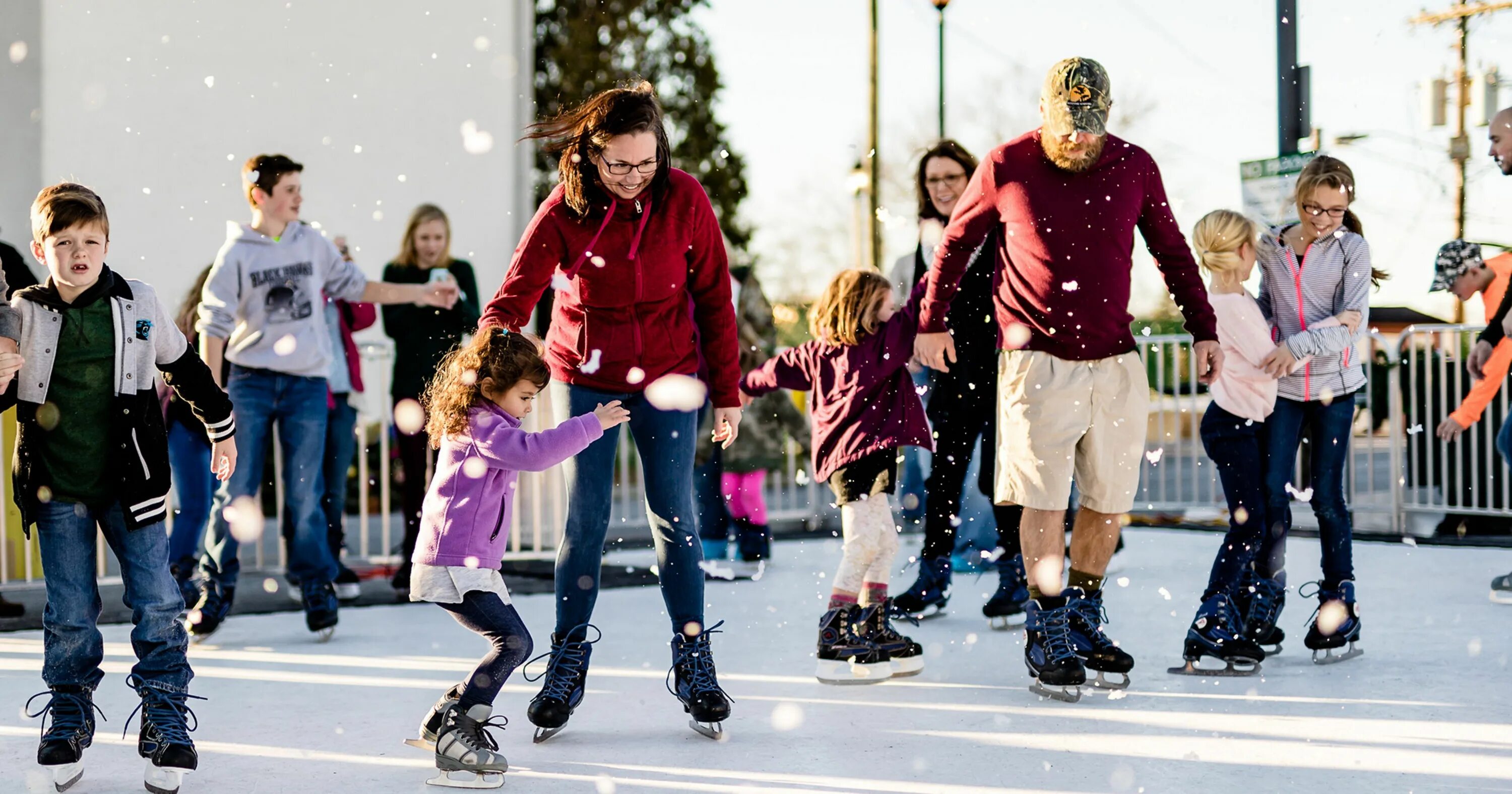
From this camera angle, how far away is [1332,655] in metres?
4.47

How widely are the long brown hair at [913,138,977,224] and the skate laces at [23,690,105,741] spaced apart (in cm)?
338

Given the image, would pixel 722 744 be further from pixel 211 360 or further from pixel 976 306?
pixel 211 360

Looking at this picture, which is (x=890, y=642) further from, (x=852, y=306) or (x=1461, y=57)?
(x=1461, y=57)

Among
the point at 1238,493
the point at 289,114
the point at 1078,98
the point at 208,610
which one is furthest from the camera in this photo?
the point at 289,114

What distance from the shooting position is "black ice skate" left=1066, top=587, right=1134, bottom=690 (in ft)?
13.2

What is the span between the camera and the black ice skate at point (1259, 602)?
4453 mm

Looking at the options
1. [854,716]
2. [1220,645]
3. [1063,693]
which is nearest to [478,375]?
[854,716]

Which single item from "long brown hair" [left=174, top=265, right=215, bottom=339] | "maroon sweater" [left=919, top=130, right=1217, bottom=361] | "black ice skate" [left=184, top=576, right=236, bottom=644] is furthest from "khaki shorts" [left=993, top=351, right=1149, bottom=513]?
"long brown hair" [left=174, top=265, right=215, bottom=339]

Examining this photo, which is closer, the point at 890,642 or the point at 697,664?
the point at 697,664

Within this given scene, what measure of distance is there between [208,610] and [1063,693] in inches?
122

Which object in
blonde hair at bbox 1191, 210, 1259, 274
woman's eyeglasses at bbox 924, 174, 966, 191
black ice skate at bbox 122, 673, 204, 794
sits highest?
woman's eyeglasses at bbox 924, 174, 966, 191

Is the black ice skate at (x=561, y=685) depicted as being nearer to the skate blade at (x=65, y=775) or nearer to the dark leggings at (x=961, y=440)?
the skate blade at (x=65, y=775)

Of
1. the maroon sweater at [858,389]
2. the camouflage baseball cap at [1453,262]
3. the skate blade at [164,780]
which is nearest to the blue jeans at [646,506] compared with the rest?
the maroon sweater at [858,389]

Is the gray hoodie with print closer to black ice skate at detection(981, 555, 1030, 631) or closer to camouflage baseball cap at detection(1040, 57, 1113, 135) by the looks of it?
black ice skate at detection(981, 555, 1030, 631)
